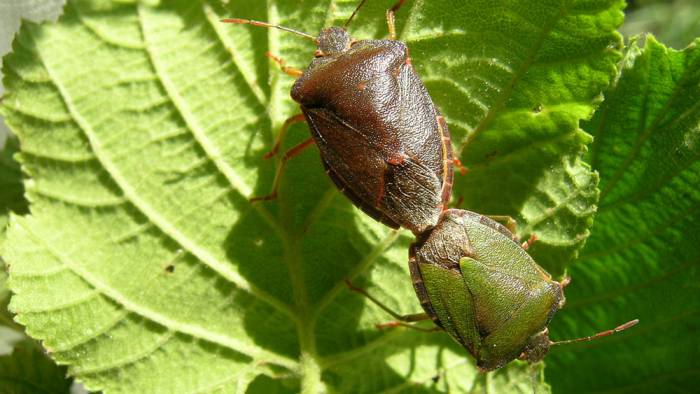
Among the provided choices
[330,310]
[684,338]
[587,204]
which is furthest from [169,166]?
[684,338]

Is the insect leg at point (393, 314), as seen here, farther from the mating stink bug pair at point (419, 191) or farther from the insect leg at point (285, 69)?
the insect leg at point (285, 69)

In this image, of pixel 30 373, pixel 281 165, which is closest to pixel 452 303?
pixel 281 165

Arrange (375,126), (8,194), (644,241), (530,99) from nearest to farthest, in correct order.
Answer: (530,99) < (375,126) < (644,241) < (8,194)

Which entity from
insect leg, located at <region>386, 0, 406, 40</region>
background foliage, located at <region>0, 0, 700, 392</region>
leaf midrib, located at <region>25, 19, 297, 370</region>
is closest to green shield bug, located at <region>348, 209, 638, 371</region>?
background foliage, located at <region>0, 0, 700, 392</region>

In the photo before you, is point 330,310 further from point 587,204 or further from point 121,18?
point 121,18

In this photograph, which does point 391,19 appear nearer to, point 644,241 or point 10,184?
point 644,241

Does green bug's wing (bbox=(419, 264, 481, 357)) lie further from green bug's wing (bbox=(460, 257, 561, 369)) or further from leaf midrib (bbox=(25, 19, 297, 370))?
leaf midrib (bbox=(25, 19, 297, 370))
